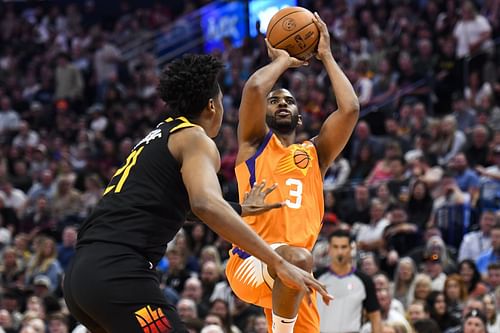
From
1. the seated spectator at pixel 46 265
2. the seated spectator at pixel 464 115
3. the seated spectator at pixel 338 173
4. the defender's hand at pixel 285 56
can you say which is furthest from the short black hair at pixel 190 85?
the seated spectator at pixel 464 115

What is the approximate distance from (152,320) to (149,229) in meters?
0.47

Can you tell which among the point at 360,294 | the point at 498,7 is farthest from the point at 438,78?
the point at 360,294

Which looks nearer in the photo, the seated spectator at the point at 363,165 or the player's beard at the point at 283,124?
the player's beard at the point at 283,124

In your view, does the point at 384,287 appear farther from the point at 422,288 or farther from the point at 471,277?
the point at 471,277

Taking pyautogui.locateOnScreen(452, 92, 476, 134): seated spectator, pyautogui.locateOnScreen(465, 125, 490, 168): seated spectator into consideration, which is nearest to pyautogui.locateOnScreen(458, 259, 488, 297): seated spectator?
pyautogui.locateOnScreen(465, 125, 490, 168): seated spectator

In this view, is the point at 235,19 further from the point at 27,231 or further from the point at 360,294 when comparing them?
the point at 360,294

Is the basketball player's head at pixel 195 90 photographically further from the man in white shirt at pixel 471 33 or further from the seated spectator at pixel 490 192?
the man in white shirt at pixel 471 33

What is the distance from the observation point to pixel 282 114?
25.0 ft

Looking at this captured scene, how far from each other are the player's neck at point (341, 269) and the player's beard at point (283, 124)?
291 cm

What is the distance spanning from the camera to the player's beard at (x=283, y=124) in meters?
7.59

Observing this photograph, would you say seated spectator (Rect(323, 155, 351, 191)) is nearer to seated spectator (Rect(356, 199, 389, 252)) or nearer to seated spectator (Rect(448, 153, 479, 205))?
seated spectator (Rect(356, 199, 389, 252))

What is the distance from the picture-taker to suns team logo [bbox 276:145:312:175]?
24.1 feet

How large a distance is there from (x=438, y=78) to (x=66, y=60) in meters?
9.21

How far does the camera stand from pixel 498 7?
19109 mm
